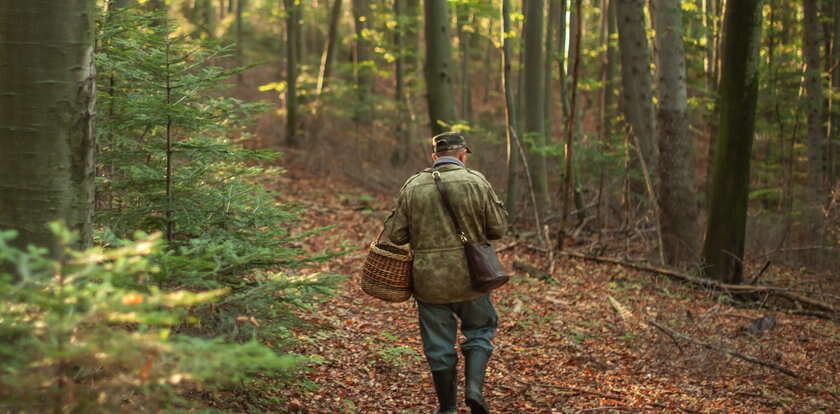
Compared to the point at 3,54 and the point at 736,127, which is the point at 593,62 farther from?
the point at 3,54

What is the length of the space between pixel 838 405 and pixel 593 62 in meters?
23.2

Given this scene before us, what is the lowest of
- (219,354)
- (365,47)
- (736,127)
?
(219,354)

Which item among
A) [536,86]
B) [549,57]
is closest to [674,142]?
[536,86]

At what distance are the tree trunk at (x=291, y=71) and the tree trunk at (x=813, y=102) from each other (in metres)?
12.3

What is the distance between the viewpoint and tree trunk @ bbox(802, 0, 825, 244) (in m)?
13.5

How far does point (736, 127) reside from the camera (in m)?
8.89

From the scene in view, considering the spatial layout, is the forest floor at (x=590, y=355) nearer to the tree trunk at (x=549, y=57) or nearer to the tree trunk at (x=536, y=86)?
the tree trunk at (x=536, y=86)

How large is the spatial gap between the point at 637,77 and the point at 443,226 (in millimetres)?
8880

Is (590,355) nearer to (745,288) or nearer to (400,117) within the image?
(745,288)

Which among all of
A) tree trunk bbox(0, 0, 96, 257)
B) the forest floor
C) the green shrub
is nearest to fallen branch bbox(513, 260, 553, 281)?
the forest floor

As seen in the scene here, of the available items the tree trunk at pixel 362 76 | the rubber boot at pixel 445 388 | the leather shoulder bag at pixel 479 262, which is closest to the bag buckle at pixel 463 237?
the leather shoulder bag at pixel 479 262

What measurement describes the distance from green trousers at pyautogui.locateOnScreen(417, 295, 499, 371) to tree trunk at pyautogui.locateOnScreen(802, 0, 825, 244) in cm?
1097

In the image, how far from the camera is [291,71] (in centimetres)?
1777

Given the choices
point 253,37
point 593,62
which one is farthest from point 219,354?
point 253,37
